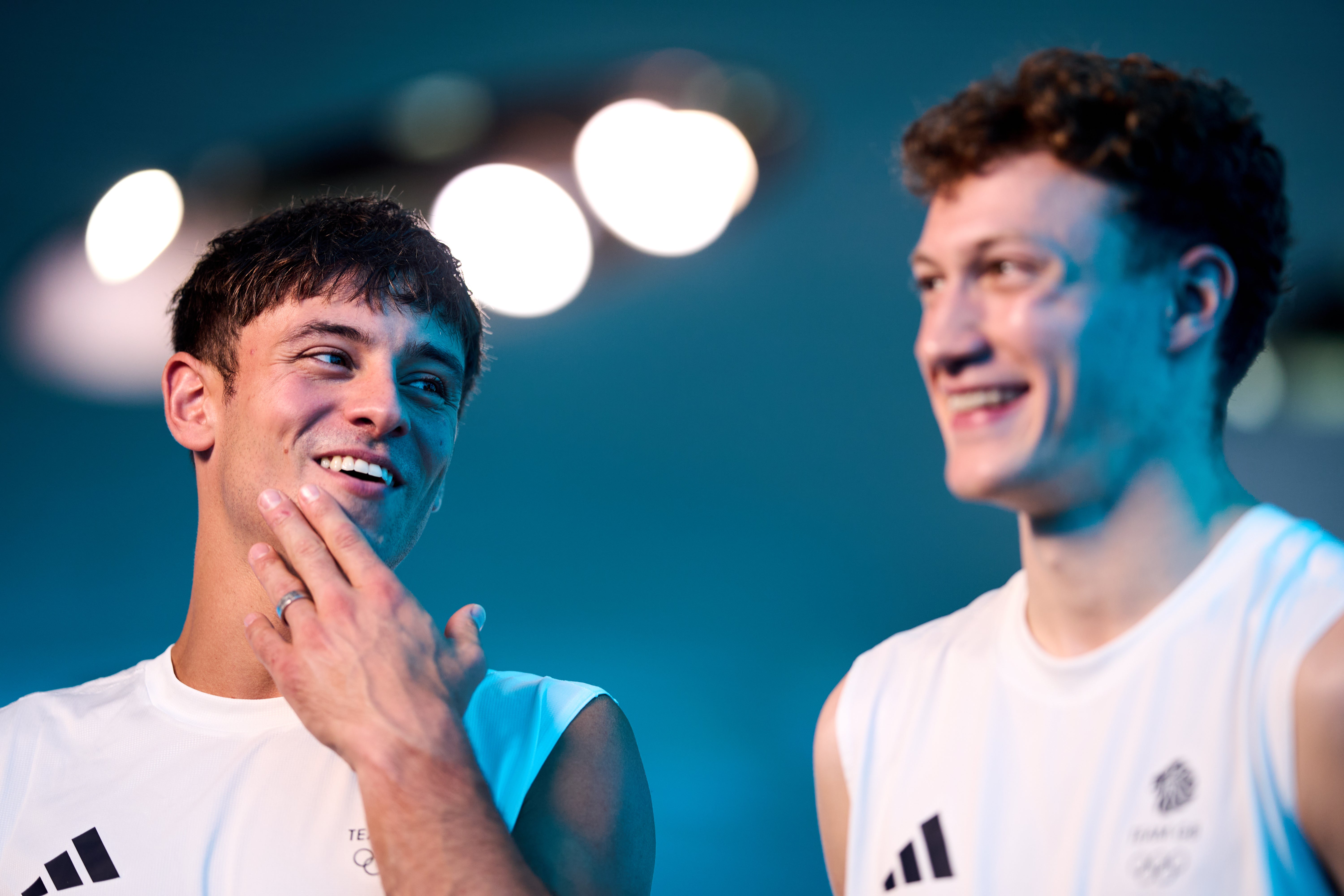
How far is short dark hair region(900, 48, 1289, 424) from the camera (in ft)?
3.45

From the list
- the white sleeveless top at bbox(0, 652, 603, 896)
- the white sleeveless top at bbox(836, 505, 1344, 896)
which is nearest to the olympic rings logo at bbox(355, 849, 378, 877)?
the white sleeveless top at bbox(0, 652, 603, 896)

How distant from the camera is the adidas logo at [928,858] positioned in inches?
43.7

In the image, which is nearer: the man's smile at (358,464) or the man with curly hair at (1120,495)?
the man with curly hair at (1120,495)

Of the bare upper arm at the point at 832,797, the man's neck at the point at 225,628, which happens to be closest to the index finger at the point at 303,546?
the man's neck at the point at 225,628

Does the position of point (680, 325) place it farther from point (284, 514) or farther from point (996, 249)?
point (996, 249)

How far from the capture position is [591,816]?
4.67ft

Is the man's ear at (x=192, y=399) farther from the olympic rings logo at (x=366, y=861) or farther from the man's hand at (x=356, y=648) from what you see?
the olympic rings logo at (x=366, y=861)

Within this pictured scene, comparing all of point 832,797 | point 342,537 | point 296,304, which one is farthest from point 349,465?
point 832,797

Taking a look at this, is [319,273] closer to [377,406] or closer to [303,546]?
[377,406]

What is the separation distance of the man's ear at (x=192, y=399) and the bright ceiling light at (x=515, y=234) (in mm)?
1413

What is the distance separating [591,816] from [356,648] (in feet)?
1.32

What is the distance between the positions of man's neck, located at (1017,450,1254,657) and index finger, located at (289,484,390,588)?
0.84 metres

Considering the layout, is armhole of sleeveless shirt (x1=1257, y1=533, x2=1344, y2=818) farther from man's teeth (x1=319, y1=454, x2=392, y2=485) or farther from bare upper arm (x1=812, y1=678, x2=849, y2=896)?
man's teeth (x1=319, y1=454, x2=392, y2=485)

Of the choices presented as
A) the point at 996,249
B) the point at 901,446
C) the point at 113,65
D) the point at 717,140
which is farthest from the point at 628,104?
the point at 996,249
